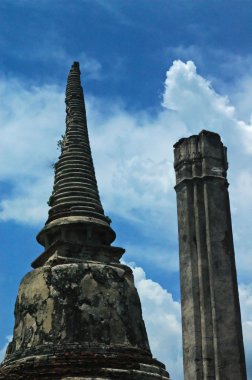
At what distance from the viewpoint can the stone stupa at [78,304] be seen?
852 centimetres

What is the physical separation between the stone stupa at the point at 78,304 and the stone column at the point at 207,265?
16.5 ft

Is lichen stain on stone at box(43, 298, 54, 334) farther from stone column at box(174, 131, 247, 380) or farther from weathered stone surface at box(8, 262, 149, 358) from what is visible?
stone column at box(174, 131, 247, 380)

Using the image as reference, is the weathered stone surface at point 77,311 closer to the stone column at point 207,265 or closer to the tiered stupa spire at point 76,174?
the tiered stupa spire at point 76,174

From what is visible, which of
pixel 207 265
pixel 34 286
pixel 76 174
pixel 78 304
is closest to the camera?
pixel 78 304

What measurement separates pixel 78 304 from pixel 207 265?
6472 millimetres

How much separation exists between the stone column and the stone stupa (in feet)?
16.5

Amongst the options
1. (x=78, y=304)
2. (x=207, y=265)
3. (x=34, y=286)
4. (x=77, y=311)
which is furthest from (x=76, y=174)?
(x=207, y=265)

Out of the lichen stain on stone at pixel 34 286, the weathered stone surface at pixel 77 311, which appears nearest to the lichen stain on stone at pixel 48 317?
the weathered stone surface at pixel 77 311

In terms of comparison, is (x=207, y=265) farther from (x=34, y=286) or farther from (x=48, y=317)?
(x=48, y=317)

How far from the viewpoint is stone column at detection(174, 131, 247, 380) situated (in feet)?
46.6

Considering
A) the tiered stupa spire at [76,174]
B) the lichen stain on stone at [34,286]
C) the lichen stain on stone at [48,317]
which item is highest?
the tiered stupa spire at [76,174]

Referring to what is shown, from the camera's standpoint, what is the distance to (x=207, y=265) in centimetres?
1505

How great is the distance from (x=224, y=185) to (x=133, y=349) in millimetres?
7723

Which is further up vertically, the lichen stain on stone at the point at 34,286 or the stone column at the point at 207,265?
the stone column at the point at 207,265
